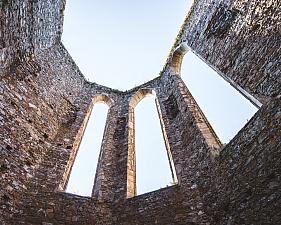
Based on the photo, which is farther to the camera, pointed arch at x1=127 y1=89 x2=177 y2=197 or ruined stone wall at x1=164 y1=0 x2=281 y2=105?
pointed arch at x1=127 y1=89 x2=177 y2=197

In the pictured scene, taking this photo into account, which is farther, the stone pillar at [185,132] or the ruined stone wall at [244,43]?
the stone pillar at [185,132]

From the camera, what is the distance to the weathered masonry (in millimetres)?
4895

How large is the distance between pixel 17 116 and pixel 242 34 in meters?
5.67

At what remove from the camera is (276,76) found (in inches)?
214

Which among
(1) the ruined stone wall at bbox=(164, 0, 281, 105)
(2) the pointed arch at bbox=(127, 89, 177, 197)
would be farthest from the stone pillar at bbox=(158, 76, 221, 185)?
(1) the ruined stone wall at bbox=(164, 0, 281, 105)

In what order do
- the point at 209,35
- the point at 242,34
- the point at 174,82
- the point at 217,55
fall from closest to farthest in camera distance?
the point at 242,34
the point at 217,55
the point at 209,35
the point at 174,82

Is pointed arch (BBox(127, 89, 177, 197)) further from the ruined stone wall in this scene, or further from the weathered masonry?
the ruined stone wall

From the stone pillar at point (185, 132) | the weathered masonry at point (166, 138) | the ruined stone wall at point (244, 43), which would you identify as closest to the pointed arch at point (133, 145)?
the weathered masonry at point (166, 138)

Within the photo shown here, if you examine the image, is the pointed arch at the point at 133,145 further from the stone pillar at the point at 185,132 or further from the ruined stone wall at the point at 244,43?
the ruined stone wall at the point at 244,43

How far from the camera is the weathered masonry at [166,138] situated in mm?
4895

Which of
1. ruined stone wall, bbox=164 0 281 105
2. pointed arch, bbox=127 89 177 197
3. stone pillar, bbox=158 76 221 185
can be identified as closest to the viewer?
ruined stone wall, bbox=164 0 281 105

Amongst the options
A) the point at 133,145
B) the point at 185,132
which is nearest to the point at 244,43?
the point at 185,132

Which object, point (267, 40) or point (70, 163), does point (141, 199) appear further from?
point (267, 40)

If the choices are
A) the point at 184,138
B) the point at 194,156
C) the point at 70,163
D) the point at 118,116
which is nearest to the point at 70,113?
the point at 118,116
